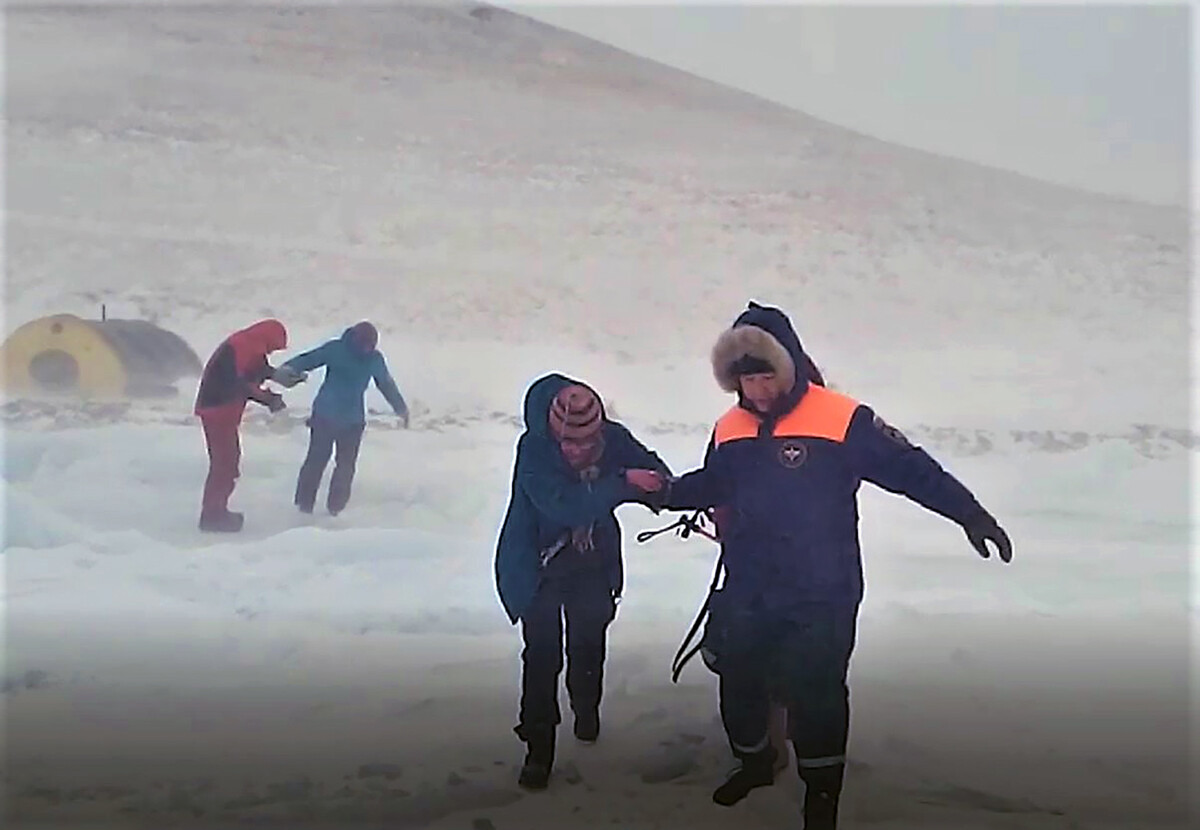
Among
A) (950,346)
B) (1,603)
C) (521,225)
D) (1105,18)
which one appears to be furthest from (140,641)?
(1105,18)

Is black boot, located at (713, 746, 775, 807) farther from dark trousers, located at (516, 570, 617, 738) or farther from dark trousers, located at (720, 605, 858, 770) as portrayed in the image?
dark trousers, located at (516, 570, 617, 738)

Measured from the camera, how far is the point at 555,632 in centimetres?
123

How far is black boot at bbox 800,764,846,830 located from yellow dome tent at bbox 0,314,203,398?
117cm

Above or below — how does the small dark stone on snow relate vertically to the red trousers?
below

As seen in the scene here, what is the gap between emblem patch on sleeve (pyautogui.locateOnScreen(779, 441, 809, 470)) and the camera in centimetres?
112

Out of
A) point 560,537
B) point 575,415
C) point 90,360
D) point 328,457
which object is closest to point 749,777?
point 560,537

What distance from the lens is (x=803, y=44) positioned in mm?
1734

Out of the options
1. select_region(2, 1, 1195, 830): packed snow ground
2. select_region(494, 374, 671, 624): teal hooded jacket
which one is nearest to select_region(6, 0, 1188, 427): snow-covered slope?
select_region(2, 1, 1195, 830): packed snow ground

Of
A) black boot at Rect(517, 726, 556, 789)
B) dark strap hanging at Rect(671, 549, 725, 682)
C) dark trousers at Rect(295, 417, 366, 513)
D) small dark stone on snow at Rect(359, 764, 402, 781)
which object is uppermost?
dark trousers at Rect(295, 417, 366, 513)

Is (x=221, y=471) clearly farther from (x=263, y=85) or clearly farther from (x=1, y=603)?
(x=263, y=85)

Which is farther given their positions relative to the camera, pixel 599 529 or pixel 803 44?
pixel 803 44

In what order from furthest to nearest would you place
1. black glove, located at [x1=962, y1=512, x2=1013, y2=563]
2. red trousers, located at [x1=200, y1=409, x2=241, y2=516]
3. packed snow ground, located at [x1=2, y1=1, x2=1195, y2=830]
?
red trousers, located at [x1=200, y1=409, x2=241, y2=516] → packed snow ground, located at [x1=2, y1=1, x2=1195, y2=830] → black glove, located at [x1=962, y1=512, x2=1013, y2=563]

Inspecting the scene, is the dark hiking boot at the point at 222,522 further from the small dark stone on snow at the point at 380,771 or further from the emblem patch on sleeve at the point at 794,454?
the emblem patch on sleeve at the point at 794,454

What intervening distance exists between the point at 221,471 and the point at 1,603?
36 cm
